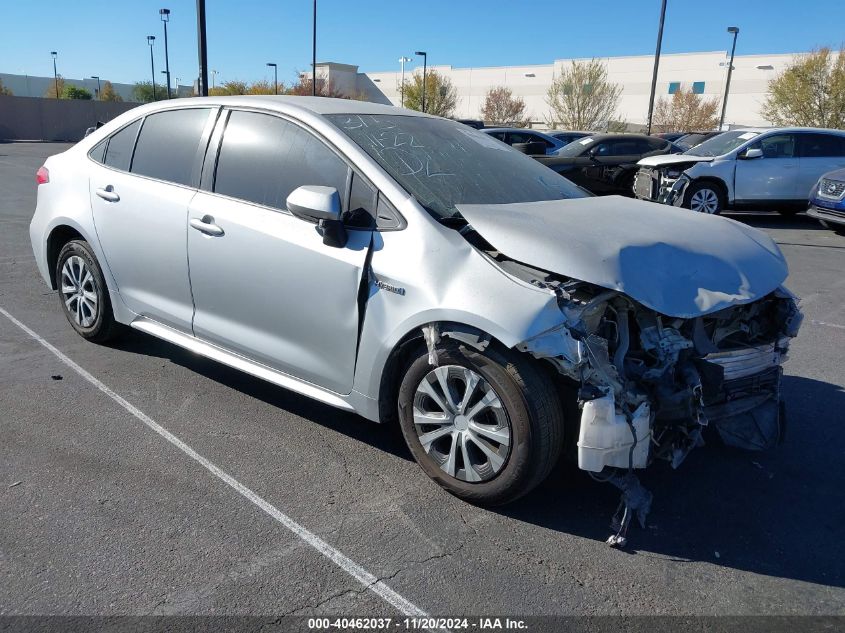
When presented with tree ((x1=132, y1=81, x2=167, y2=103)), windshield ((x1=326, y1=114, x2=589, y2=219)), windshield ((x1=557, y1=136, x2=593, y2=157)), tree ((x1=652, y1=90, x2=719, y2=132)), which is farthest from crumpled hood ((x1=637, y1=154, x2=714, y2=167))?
tree ((x1=132, y1=81, x2=167, y2=103))

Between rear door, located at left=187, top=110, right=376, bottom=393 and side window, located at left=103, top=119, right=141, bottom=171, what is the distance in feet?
2.92

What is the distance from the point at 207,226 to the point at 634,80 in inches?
2688

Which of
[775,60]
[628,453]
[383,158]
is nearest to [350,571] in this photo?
[628,453]

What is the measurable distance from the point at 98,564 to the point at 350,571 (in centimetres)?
98

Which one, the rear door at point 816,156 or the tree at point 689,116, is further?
the tree at point 689,116

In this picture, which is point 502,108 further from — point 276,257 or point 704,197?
point 276,257

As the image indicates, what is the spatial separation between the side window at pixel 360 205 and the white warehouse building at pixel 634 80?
54.9 m

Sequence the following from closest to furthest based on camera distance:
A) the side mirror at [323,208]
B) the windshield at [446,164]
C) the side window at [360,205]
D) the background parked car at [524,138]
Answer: the side mirror at [323,208] < the side window at [360,205] < the windshield at [446,164] < the background parked car at [524,138]

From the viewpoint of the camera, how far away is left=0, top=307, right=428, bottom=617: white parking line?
8.78ft

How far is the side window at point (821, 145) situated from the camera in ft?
42.4

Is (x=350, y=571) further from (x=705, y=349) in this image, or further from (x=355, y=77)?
(x=355, y=77)

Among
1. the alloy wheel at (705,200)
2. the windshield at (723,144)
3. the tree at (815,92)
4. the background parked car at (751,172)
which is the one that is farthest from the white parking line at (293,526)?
the tree at (815,92)

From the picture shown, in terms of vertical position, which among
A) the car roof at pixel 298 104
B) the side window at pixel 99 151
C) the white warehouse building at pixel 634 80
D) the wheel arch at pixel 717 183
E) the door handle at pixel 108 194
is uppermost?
the white warehouse building at pixel 634 80

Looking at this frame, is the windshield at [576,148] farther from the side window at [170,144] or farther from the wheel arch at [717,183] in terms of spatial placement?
the side window at [170,144]
